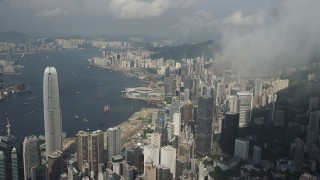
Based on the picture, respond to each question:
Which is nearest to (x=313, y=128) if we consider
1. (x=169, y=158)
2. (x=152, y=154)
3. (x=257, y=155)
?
(x=257, y=155)

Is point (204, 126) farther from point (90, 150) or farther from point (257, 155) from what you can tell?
point (90, 150)

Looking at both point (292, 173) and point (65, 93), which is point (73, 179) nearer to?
point (292, 173)

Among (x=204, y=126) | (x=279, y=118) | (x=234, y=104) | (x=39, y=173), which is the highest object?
(x=234, y=104)

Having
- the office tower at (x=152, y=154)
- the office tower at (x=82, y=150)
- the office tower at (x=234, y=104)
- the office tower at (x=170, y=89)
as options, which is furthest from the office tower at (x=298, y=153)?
the office tower at (x=170, y=89)

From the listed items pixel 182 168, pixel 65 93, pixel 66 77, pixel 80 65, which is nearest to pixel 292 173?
pixel 182 168

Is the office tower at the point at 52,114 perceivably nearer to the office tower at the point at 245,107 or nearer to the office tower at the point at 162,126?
the office tower at the point at 162,126
